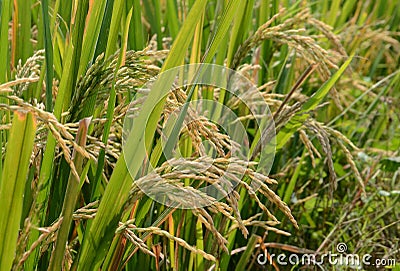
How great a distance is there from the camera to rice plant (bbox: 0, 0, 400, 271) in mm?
1055

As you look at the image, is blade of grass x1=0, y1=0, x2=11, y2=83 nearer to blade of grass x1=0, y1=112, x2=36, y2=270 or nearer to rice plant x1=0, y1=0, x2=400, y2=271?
Result: rice plant x1=0, y1=0, x2=400, y2=271

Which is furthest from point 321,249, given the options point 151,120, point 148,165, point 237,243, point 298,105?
point 151,120

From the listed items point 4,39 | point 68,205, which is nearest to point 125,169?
point 68,205

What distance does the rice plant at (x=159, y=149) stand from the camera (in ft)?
3.46

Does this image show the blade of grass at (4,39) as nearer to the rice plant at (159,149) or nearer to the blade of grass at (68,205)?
the rice plant at (159,149)

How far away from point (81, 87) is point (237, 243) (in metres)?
0.78

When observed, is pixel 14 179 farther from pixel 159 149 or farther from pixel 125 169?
pixel 159 149

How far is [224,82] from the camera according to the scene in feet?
5.08

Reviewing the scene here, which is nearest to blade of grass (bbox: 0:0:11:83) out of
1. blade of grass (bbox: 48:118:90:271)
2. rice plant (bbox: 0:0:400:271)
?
rice plant (bbox: 0:0:400:271)

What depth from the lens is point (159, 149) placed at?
120 centimetres

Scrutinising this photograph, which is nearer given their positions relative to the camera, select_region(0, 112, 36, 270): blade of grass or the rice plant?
select_region(0, 112, 36, 270): blade of grass

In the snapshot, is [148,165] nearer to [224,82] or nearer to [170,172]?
[170,172]

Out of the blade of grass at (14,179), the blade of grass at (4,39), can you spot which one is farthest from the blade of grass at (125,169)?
the blade of grass at (4,39)

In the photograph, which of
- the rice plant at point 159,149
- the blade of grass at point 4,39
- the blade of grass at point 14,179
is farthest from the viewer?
the blade of grass at point 4,39
